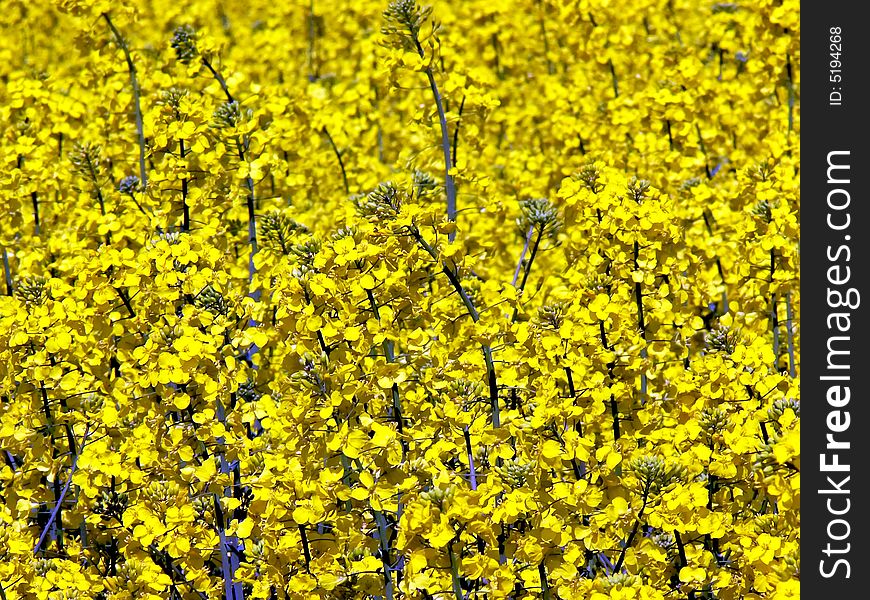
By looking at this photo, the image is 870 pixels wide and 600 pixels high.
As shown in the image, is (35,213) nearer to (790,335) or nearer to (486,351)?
(486,351)

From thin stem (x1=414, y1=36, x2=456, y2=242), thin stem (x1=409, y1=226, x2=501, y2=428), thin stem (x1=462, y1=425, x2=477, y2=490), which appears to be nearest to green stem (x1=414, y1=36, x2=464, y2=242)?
thin stem (x1=414, y1=36, x2=456, y2=242)

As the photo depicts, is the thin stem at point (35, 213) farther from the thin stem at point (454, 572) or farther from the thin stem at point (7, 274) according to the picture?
the thin stem at point (454, 572)

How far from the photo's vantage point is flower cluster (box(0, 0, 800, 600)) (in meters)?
3.58

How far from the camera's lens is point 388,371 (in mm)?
3689

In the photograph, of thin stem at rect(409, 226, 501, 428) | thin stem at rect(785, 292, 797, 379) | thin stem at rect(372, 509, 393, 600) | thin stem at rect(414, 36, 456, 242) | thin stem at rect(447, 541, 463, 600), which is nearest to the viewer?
thin stem at rect(447, 541, 463, 600)

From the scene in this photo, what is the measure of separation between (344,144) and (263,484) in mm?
4039

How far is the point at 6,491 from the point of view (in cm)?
477

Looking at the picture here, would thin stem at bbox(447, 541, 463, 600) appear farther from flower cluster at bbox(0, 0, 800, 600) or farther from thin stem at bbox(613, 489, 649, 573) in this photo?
thin stem at bbox(613, 489, 649, 573)

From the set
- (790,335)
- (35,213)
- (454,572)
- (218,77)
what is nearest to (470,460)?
(454,572)
